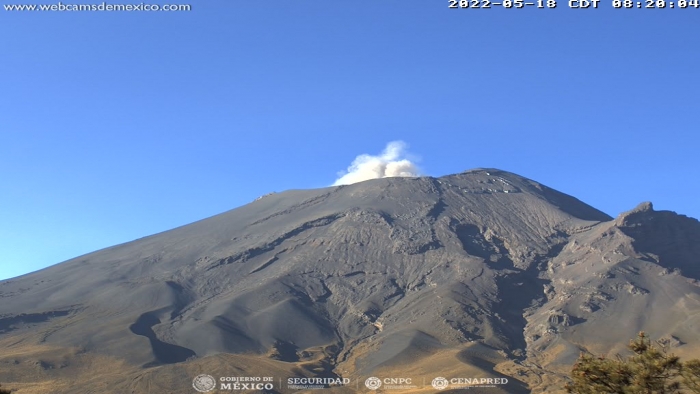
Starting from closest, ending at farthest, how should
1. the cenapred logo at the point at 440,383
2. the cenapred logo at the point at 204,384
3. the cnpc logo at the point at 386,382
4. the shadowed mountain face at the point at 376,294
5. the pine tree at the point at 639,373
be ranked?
the pine tree at the point at 639,373 → the cenapred logo at the point at 440,383 → the cenapred logo at the point at 204,384 → the cnpc logo at the point at 386,382 → the shadowed mountain face at the point at 376,294

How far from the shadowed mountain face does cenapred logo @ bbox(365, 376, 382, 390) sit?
3.20 m

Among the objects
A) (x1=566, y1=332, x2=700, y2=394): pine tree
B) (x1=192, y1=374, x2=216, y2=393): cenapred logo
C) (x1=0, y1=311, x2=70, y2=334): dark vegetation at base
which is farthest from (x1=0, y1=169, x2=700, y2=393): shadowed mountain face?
(x1=566, y1=332, x2=700, y2=394): pine tree

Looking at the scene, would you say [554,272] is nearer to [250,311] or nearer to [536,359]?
[536,359]

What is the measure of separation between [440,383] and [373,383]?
1051 cm

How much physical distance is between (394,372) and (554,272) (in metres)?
67.8

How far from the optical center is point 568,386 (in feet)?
88.3

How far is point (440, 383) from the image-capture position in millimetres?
100500

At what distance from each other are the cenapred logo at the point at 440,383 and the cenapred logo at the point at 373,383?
7971 mm

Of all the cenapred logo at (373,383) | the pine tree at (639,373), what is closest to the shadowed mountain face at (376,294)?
the cenapred logo at (373,383)

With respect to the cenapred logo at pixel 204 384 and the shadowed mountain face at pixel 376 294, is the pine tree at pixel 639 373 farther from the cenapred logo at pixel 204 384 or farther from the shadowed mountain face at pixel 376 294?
the cenapred logo at pixel 204 384

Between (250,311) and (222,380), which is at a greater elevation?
(250,311)

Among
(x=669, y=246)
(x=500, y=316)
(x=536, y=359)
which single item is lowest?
(x=536, y=359)

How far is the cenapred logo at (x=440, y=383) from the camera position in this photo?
97700mm

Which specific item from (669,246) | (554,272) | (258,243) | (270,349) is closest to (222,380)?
(270,349)
